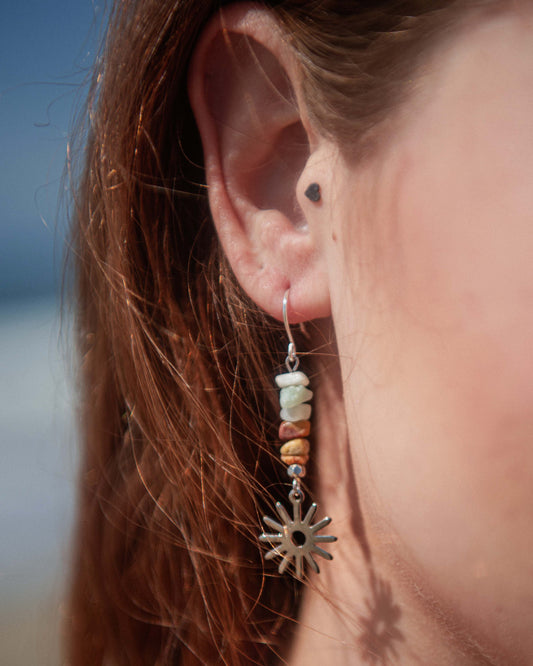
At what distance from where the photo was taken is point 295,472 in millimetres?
699

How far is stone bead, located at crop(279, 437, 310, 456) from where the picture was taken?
28.0 inches

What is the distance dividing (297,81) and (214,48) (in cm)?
13

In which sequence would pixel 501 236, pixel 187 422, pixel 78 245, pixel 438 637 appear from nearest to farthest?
pixel 501 236 → pixel 438 637 → pixel 187 422 → pixel 78 245

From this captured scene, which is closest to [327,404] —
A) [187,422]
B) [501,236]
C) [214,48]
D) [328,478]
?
[328,478]

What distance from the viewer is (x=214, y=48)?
710 millimetres

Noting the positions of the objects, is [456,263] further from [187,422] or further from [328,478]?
[187,422]

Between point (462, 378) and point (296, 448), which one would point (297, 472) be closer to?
point (296, 448)

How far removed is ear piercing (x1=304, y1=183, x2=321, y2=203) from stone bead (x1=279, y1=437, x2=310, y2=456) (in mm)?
282

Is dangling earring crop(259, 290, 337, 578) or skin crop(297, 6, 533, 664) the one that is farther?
dangling earring crop(259, 290, 337, 578)

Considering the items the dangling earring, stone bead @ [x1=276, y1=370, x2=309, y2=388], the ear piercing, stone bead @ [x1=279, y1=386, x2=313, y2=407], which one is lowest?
the dangling earring

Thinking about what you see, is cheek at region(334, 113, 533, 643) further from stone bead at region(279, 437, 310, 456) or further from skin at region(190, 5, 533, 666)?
stone bead at region(279, 437, 310, 456)

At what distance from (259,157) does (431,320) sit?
0.96ft

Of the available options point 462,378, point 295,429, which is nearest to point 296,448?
point 295,429

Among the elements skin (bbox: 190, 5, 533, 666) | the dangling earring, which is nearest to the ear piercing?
skin (bbox: 190, 5, 533, 666)
